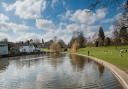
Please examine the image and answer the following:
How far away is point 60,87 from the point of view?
907 inches

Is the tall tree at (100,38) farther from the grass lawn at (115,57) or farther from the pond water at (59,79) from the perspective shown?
the pond water at (59,79)

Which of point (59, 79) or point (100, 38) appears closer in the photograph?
point (59, 79)

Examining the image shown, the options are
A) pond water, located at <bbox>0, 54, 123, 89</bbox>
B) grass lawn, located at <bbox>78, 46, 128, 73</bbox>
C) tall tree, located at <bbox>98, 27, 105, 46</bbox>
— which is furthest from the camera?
tall tree, located at <bbox>98, 27, 105, 46</bbox>

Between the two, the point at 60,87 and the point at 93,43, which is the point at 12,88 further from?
the point at 93,43

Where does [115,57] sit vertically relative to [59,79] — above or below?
above

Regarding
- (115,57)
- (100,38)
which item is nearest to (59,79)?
(115,57)

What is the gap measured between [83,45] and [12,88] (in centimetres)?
14104

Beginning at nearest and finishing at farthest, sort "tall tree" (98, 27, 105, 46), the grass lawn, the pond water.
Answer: the pond water < the grass lawn < "tall tree" (98, 27, 105, 46)

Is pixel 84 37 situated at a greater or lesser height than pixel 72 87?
greater

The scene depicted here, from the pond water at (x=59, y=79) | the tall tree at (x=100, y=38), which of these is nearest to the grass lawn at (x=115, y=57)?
the pond water at (x=59, y=79)

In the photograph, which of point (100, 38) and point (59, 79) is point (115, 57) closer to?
point (59, 79)

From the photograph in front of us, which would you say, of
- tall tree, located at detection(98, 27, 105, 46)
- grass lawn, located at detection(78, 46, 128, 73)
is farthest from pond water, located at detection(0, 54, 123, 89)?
tall tree, located at detection(98, 27, 105, 46)

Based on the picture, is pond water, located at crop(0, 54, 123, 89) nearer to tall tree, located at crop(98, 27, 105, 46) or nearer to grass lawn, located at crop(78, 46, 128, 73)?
grass lawn, located at crop(78, 46, 128, 73)

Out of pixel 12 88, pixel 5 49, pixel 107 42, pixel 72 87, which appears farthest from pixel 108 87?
pixel 107 42
